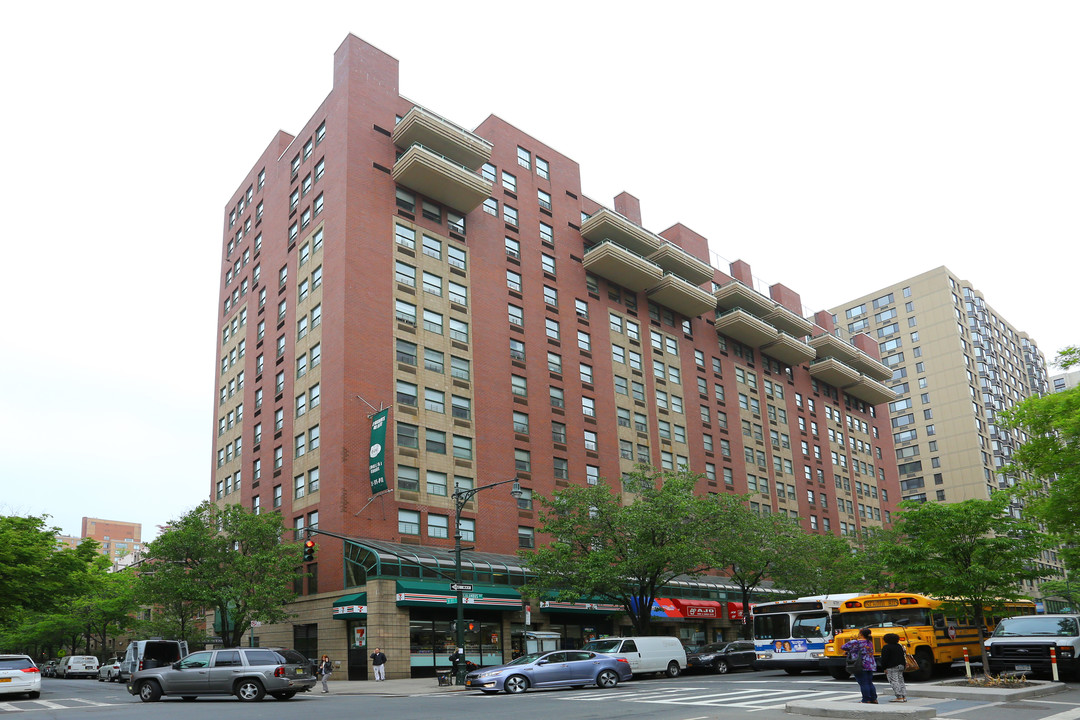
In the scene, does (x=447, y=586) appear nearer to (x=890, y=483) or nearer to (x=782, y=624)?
(x=782, y=624)

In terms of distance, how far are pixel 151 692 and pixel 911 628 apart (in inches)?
1016

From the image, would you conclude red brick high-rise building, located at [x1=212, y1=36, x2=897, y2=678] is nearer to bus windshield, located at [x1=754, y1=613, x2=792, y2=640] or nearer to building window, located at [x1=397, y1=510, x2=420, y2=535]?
building window, located at [x1=397, y1=510, x2=420, y2=535]

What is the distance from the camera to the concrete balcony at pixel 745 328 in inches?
2773

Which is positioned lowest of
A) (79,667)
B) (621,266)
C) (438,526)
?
(79,667)

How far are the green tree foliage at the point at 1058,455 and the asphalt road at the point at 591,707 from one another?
7.43 metres

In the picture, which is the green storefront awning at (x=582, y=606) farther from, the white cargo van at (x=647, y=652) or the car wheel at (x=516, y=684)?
the car wheel at (x=516, y=684)

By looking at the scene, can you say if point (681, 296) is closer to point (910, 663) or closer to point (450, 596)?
point (450, 596)

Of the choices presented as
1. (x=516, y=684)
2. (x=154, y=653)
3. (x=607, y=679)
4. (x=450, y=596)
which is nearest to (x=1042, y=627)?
(x=607, y=679)

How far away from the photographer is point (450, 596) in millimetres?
40062

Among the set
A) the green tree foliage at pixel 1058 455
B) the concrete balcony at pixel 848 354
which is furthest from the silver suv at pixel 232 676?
the concrete balcony at pixel 848 354

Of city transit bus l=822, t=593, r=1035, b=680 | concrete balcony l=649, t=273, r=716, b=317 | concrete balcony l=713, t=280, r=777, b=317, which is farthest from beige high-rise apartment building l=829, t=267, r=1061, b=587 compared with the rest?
city transit bus l=822, t=593, r=1035, b=680

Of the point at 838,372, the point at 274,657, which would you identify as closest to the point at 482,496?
the point at 274,657

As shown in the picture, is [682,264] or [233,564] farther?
[682,264]

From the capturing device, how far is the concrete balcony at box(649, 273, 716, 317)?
210 ft
